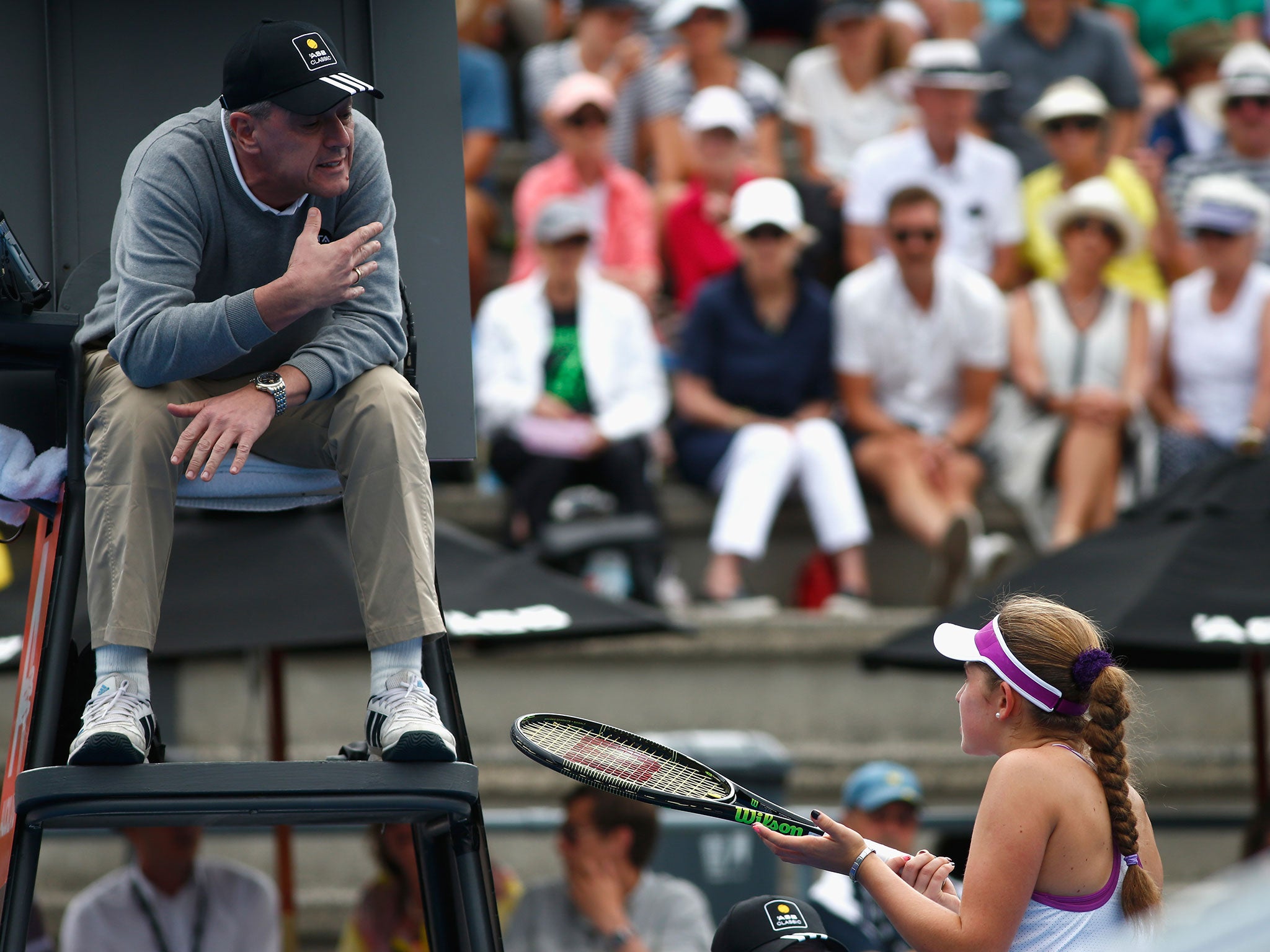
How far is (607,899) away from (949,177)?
13.8 feet

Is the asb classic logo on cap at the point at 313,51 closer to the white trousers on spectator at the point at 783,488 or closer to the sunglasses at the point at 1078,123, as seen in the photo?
the white trousers on spectator at the point at 783,488

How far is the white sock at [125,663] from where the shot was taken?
2926 millimetres

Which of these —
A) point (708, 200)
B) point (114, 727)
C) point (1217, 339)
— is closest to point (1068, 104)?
point (1217, 339)

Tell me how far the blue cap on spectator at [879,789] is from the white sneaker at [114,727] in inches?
129

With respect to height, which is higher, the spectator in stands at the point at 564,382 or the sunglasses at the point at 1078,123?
the sunglasses at the point at 1078,123

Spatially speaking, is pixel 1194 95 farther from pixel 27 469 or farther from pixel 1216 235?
pixel 27 469

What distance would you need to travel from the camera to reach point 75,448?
121 inches

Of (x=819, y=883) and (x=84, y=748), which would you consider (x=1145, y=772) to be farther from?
(x=84, y=748)

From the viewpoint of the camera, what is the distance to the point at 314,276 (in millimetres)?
2949

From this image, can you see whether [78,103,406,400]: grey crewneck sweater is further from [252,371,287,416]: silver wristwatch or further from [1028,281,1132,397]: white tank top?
[1028,281,1132,397]: white tank top

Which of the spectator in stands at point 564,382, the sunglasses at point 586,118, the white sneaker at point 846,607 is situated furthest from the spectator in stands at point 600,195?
the white sneaker at point 846,607

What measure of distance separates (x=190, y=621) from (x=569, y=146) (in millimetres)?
3827

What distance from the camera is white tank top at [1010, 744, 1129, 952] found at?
2826 mm

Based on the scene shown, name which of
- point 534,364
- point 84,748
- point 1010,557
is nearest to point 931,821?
point 1010,557
